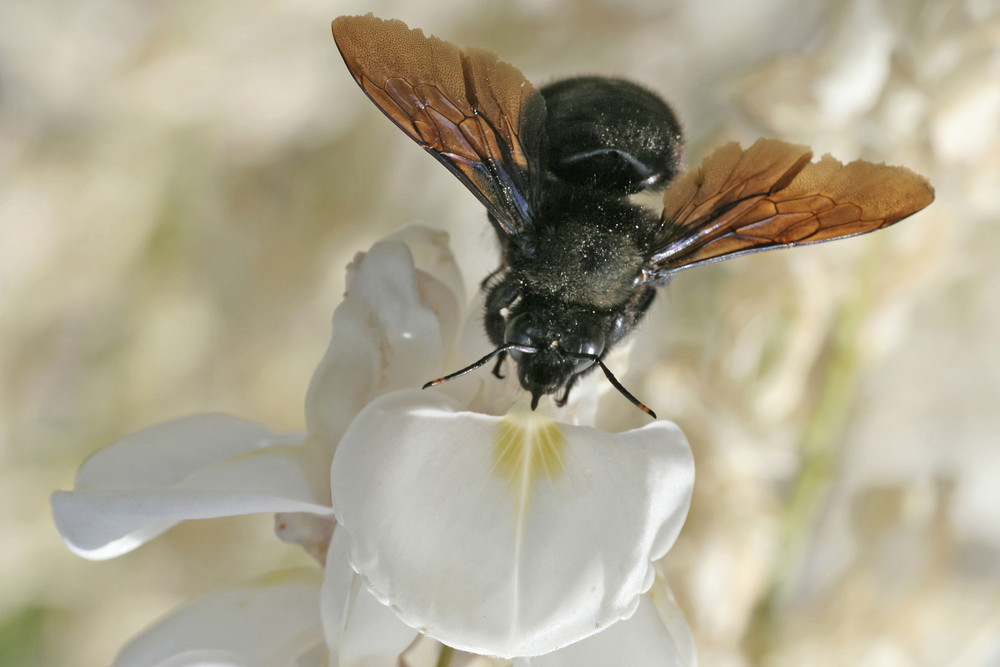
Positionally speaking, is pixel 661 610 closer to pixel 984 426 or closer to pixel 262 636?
pixel 262 636

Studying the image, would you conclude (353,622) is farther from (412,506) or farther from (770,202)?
(770,202)

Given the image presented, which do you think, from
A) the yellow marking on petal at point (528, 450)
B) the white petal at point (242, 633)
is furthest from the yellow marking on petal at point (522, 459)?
the white petal at point (242, 633)

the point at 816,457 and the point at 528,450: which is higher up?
the point at 528,450

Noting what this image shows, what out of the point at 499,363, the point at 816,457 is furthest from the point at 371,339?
the point at 816,457

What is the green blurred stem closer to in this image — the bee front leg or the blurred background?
the blurred background

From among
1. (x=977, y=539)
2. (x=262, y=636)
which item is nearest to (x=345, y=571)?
(x=262, y=636)

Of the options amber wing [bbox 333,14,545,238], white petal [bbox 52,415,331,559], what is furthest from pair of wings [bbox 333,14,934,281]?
white petal [bbox 52,415,331,559]
